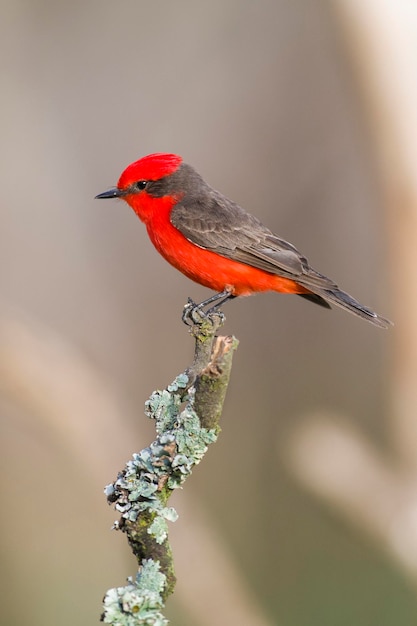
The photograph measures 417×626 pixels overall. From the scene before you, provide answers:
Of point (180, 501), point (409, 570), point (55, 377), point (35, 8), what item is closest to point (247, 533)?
point (180, 501)

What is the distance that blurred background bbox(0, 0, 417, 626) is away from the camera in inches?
176

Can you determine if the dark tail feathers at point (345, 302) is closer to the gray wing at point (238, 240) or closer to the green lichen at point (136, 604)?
the gray wing at point (238, 240)

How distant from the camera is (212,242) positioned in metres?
3.66

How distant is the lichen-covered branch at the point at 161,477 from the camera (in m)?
1.83

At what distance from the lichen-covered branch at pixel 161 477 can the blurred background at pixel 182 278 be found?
2.04 m

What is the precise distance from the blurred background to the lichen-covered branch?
2037 mm

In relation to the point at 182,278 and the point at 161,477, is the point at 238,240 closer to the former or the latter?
the point at 182,278

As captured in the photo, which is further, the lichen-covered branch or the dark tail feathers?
the dark tail feathers

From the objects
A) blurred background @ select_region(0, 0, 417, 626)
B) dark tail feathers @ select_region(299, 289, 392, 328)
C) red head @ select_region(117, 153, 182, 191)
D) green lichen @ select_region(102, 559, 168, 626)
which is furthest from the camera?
blurred background @ select_region(0, 0, 417, 626)

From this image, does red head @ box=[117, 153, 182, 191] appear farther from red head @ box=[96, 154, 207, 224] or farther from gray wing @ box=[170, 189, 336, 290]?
gray wing @ box=[170, 189, 336, 290]

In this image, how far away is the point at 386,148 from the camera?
12.4 feet

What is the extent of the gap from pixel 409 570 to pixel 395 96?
84.3 inches

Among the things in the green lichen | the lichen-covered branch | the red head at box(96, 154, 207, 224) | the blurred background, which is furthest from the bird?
the green lichen

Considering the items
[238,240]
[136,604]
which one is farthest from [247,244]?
[136,604]
